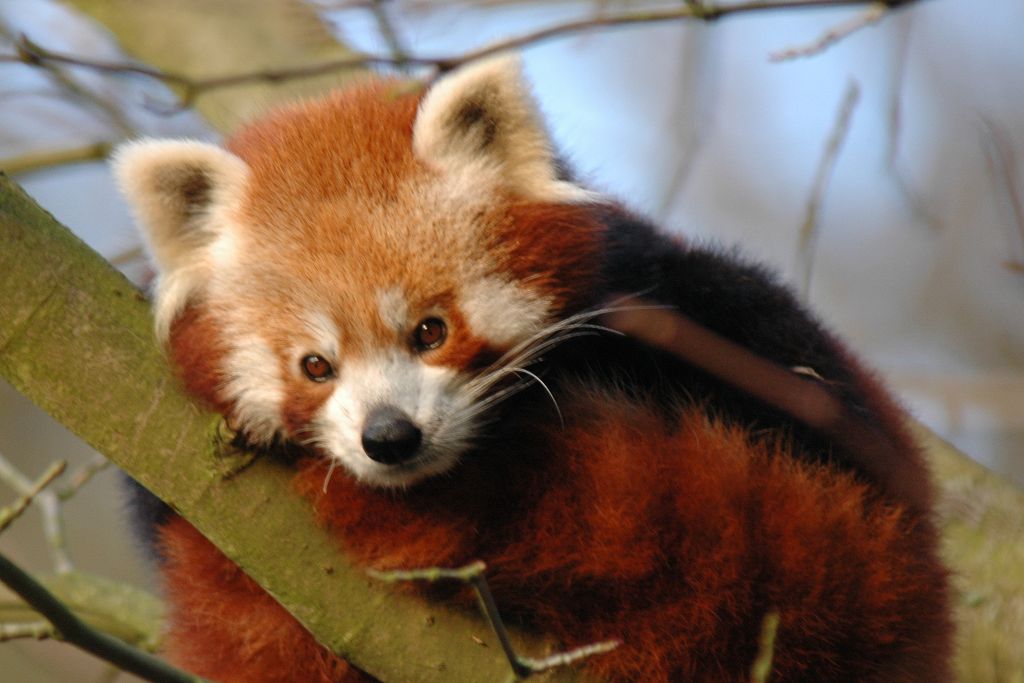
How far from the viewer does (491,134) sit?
8.26ft

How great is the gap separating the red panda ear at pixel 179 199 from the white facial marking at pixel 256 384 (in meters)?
0.17

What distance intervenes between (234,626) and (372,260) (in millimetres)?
836

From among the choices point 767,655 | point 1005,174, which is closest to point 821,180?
point 1005,174

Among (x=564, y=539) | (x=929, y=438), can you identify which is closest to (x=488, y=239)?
(x=564, y=539)

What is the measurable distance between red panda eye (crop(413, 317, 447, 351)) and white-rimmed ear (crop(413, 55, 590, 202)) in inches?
15.2

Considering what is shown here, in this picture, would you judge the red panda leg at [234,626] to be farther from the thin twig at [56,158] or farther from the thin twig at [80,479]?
the thin twig at [56,158]

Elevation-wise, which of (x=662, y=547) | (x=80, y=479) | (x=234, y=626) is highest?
(x=662, y=547)

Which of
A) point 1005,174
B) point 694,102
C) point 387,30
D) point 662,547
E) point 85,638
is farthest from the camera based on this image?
point 694,102

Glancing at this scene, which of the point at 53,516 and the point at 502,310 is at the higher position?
the point at 502,310

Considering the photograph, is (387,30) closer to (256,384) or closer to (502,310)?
(502,310)

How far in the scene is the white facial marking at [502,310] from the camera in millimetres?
2338

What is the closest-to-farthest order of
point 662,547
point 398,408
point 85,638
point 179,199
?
point 85,638 → point 662,547 → point 398,408 → point 179,199

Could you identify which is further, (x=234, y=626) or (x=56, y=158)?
(x=56, y=158)

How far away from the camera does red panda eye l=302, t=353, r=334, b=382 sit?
2330mm
